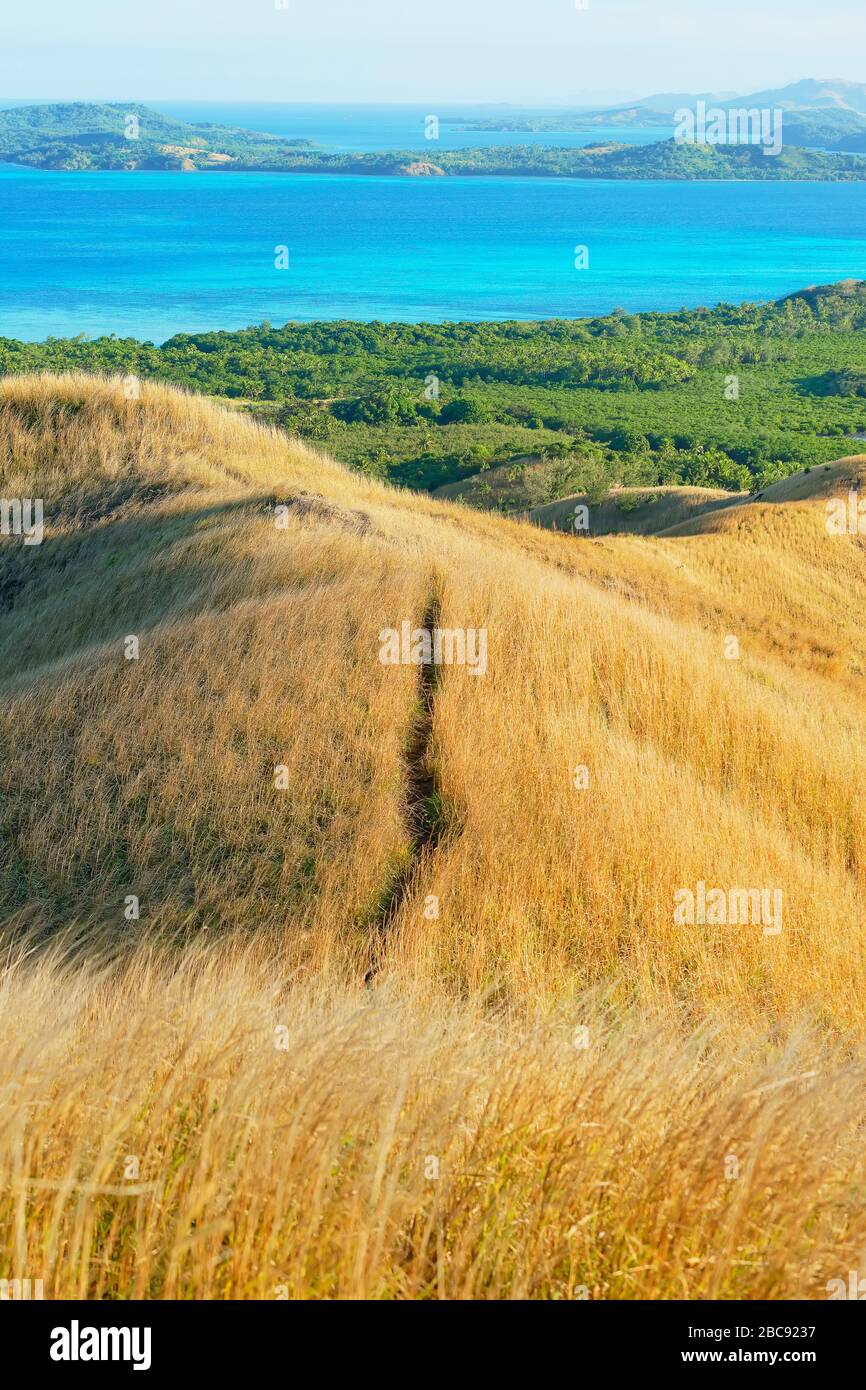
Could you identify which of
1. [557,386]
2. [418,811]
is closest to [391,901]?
[418,811]

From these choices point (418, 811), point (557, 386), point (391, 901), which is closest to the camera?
point (391, 901)

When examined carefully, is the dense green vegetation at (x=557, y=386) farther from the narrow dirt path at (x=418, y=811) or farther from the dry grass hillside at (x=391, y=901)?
the narrow dirt path at (x=418, y=811)

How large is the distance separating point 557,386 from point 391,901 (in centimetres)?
9648

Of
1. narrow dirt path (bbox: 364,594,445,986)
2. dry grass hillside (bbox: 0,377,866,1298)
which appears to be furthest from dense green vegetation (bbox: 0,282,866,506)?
narrow dirt path (bbox: 364,594,445,986)

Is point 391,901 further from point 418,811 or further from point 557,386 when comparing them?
point 557,386

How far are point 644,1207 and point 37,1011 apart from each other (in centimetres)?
220

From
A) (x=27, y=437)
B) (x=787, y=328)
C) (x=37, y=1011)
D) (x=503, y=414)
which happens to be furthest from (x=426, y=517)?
(x=787, y=328)

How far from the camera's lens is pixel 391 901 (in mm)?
7594

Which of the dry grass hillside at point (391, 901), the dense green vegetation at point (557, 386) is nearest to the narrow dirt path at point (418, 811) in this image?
the dry grass hillside at point (391, 901)

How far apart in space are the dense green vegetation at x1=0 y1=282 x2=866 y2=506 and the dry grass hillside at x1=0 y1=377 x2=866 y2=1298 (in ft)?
116

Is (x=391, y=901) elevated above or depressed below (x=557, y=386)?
below

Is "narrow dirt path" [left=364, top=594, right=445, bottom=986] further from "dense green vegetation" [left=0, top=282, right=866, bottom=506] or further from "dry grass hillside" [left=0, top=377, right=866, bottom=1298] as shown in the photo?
"dense green vegetation" [left=0, top=282, right=866, bottom=506]

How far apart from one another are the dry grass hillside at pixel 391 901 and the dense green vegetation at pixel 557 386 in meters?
35.5
